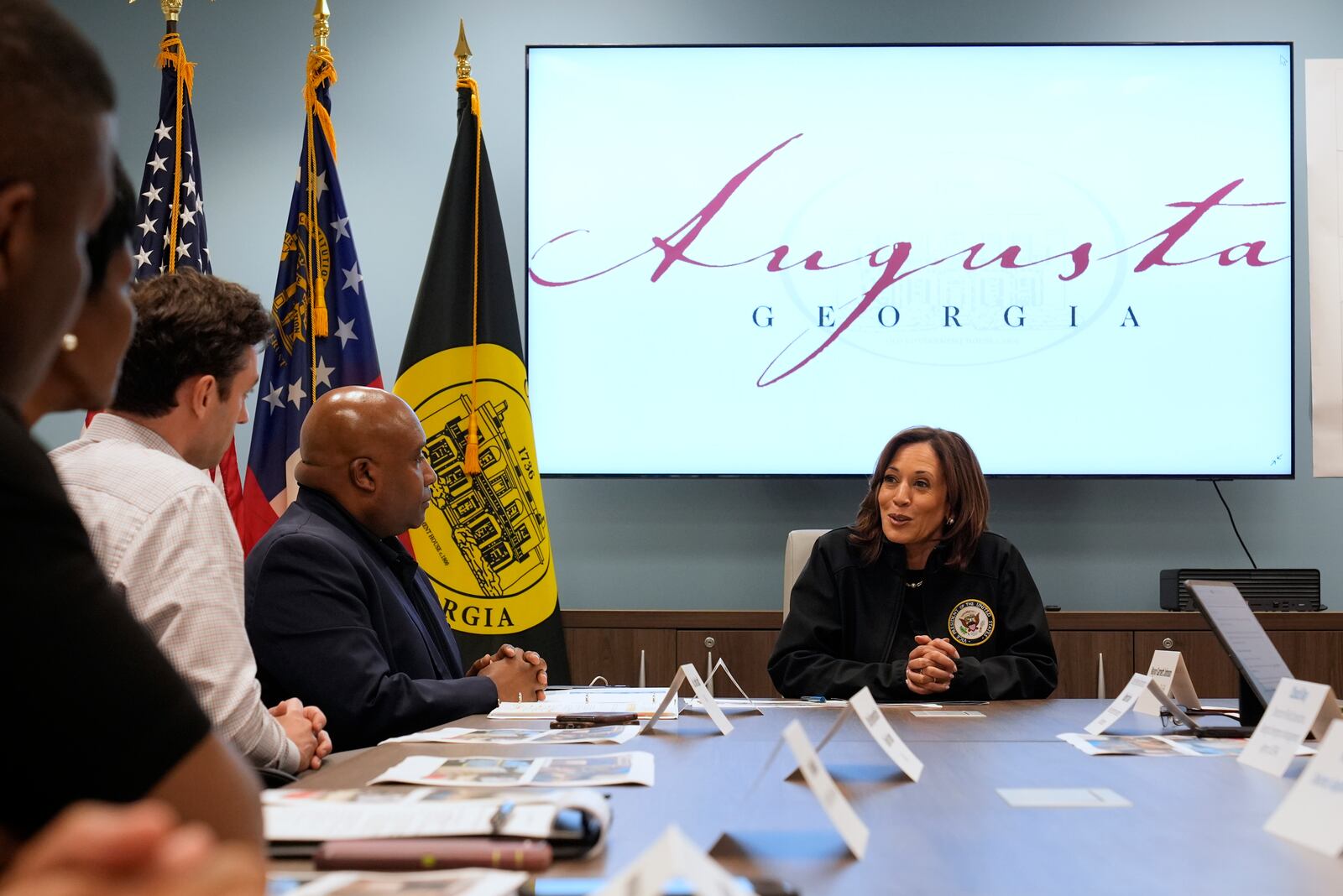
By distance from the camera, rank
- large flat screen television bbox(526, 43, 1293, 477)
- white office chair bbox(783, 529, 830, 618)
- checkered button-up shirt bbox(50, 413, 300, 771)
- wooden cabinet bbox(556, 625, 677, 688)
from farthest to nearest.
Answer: large flat screen television bbox(526, 43, 1293, 477) → wooden cabinet bbox(556, 625, 677, 688) → white office chair bbox(783, 529, 830, 618) → checkered button-up shirt bbox(50, 413, 300, 771)

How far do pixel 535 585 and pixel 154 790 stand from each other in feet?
10.4

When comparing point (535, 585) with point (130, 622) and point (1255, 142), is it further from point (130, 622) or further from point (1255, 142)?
point (130, 622)

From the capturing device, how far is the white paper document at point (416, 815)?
1.04 meters

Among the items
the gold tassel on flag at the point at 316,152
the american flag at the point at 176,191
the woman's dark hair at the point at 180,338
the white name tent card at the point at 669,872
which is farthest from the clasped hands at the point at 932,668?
the american flag at the point at 176,191

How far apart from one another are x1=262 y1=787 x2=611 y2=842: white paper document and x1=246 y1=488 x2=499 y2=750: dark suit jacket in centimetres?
88

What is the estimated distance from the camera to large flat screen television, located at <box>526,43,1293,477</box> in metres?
4.06

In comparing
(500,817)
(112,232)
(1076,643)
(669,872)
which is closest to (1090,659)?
(1076,643)

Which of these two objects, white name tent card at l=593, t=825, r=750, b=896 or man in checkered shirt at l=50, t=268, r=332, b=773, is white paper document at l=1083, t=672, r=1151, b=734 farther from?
white name tent card at l=593, t=825, r=750, b=896

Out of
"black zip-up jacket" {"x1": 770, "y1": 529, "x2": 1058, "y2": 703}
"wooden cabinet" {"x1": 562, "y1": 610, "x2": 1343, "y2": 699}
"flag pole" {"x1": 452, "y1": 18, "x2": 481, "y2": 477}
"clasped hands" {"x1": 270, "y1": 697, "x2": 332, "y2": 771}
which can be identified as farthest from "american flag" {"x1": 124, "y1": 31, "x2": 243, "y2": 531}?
"clasped hands" {"x1": 270, "y1": 697, "x2": 332, "y2": 771}

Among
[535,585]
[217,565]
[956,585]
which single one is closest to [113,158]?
[217,565]

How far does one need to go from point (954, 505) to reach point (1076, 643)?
102 cm

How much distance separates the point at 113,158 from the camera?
0.71 meters

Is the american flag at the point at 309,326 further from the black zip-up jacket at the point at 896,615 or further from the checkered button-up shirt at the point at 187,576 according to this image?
the checkered button-up shirt at the point at 187,576

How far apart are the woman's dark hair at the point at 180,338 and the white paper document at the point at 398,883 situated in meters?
1.34
